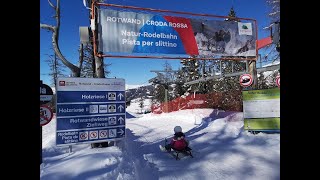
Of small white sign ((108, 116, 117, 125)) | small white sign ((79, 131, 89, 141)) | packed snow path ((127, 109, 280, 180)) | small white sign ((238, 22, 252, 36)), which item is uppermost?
small white sign ((238, 22, 252, 36))

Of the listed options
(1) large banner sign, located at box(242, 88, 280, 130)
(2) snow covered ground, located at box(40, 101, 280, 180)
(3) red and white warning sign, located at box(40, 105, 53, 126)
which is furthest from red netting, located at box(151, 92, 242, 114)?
(3) red and white warning sign, located at box(40, 105, 53, 126)

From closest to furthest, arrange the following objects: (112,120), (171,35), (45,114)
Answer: (45,114) < (112,120) < (171,35)

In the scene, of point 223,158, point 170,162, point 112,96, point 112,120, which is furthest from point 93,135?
point 223,158

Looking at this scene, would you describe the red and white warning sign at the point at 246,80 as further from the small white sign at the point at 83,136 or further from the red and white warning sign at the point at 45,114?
the red and white warning sign at the point at 45,114

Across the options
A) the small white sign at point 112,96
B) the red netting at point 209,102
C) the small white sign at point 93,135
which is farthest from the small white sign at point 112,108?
the red netting at point 209,102

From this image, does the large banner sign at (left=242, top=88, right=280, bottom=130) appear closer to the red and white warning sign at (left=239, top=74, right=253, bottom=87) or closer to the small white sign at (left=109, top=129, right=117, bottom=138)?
the red and white warning sign at (left=239, top=74, right=253, bottom=87)

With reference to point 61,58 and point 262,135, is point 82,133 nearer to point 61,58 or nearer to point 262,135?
point 61,58

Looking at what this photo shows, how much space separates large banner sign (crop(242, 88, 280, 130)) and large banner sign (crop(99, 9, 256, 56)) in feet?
7.98

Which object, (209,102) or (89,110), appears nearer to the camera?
(89,110)

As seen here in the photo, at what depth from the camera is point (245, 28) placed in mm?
12391

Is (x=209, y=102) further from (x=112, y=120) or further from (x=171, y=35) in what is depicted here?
(x=112, y=120)

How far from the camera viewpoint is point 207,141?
1081 centimetres

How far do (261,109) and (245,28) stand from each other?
403 cm

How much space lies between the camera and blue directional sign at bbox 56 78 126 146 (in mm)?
7289
